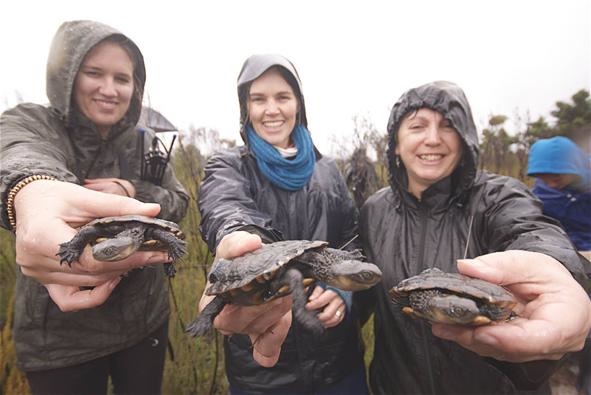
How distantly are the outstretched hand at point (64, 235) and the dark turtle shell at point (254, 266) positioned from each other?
0.40 metres

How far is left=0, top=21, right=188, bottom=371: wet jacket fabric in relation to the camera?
1740mm

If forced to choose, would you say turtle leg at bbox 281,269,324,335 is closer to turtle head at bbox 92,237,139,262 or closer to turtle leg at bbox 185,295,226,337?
turtle leg at bbox 185,295,226,337

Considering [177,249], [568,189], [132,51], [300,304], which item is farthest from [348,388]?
[568,189]

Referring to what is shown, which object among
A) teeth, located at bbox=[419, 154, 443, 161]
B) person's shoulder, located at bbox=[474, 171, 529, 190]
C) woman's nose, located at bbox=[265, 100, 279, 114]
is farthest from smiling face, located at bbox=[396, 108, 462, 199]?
woman's nose, located at bbox=[265, 100, 279, 114]

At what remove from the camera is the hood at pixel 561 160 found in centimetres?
307

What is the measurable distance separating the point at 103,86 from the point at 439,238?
2.22 meters

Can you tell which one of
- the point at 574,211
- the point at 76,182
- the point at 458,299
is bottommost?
the point at 574,211

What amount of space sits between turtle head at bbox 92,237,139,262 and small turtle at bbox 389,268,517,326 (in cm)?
123

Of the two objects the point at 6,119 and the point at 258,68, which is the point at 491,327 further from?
the point at 6,119

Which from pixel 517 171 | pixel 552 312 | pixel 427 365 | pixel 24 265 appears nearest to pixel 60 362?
pixel 24 265

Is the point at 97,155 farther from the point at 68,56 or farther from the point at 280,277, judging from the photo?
the point at 280,277

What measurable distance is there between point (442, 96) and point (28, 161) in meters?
2.23

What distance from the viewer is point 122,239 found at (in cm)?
138

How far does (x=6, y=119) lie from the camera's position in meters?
1.66
